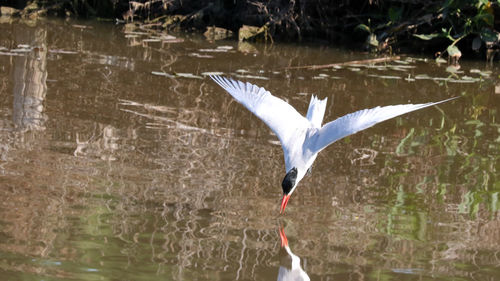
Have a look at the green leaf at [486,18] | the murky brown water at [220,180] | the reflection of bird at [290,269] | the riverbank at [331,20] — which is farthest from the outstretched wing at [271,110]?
the green leaf at [486,18]

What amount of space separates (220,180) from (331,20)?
738 cm

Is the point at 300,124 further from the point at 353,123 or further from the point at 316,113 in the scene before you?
the point at 353,123

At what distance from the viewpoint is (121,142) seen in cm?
598

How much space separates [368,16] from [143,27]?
3502 mm

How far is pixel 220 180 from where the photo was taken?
17.1 feet

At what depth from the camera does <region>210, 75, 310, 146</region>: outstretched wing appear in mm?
5000

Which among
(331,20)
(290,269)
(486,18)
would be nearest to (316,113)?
(290,269)

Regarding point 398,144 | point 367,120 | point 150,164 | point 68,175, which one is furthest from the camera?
point 398,144

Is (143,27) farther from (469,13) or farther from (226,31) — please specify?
(469,13)

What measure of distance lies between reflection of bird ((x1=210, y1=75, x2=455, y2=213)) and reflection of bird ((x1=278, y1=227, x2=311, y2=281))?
0.49 metres

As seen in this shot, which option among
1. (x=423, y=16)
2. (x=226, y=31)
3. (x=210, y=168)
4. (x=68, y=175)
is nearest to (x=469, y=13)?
(x=423, y=16)

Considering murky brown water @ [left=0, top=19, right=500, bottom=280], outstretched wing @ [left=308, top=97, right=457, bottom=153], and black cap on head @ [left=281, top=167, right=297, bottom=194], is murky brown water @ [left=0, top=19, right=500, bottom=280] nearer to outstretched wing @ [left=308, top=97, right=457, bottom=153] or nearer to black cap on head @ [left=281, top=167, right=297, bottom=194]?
black cap on head @ [left=281, top=167, right=297, bottom=194]

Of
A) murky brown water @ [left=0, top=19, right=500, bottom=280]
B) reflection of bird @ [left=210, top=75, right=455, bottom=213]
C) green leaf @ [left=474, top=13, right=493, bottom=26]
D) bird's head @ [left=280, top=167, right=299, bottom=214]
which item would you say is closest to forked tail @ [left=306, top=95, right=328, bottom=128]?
reflection of bird @ [left=210, top=75, right=455, bottom=213]

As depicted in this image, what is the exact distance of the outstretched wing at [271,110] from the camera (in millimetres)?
5000
